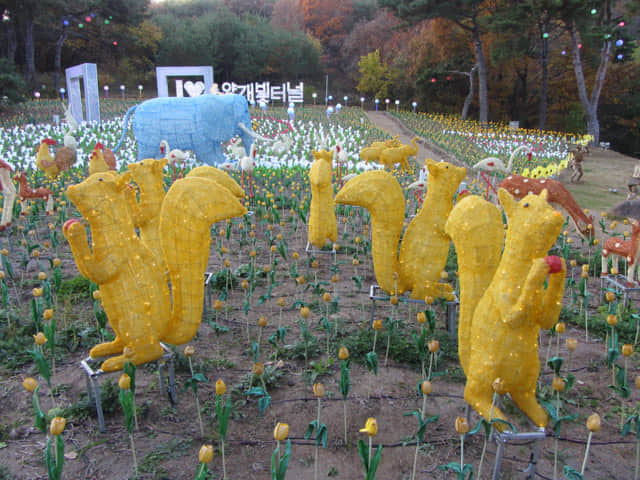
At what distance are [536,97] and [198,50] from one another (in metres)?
21.5

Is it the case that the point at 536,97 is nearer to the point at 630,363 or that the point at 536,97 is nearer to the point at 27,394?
the point at 630,363

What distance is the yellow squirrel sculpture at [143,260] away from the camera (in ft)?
9.11

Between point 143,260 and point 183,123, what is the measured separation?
6.71 metres

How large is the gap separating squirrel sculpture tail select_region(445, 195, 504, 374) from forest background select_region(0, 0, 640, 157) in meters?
18.1

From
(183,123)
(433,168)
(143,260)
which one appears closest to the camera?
(143,260)

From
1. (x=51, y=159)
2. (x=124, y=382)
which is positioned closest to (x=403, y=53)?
(x=51, y=159)

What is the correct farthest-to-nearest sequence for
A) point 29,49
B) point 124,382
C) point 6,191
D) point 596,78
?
point 29,49 → point 596,78 → point 6,191 → point 124,382

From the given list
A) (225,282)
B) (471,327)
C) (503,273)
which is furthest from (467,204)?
(225,282)

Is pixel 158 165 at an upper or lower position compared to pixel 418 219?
upper

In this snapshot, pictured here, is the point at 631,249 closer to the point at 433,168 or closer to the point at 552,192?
the point at 552,192

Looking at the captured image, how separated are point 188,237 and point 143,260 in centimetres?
32

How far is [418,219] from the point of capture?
12.9 feet

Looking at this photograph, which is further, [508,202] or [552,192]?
[552,192]

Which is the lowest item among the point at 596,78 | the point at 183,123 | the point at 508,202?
the point at 508,202
